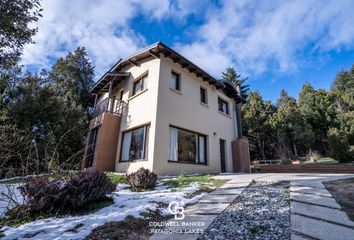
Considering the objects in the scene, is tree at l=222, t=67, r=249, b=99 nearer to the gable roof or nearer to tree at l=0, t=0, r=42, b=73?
the gable roof

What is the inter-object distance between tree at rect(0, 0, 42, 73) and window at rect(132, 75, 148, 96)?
202 inches

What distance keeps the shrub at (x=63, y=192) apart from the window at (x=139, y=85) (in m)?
7.04

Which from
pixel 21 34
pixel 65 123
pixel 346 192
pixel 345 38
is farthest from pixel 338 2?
pixel 65 123

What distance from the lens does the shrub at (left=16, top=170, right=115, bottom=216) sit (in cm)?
363

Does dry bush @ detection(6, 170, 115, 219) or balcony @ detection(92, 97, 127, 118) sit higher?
balcony @ detection(92, 97, 127, 118)

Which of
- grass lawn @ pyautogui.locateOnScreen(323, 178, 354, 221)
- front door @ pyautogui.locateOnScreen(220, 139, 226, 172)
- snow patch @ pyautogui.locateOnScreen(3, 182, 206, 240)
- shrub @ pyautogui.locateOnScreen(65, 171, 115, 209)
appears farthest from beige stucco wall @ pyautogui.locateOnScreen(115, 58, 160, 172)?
grass lawn @ pyautogui.locateOnScreen(323, 178, 354, 221)

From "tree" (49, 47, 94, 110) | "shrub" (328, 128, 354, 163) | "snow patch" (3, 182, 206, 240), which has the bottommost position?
"snow patch" (3, 182, 206, 240)

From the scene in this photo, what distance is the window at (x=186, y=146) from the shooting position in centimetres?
951

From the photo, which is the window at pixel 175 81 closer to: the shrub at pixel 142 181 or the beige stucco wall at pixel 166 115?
the beige stucco wall at pixel 166 115

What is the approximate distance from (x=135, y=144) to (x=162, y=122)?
194 centimetres

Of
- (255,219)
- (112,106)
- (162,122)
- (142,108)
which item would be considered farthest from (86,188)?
(112,106)

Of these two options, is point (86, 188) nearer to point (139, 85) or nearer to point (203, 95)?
point (139, 85)

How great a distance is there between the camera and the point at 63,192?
3.88 meters

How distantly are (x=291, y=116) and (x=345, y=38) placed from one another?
746 inches
